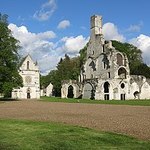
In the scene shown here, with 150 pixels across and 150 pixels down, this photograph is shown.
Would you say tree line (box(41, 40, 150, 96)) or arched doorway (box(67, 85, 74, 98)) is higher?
tree line (box(41, 40, 150, 96))

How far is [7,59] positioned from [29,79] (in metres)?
39.6

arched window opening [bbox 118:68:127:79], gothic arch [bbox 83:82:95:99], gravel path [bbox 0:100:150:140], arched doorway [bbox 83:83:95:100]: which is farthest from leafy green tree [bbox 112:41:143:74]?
gravel path [bbox 0:100:150:140]

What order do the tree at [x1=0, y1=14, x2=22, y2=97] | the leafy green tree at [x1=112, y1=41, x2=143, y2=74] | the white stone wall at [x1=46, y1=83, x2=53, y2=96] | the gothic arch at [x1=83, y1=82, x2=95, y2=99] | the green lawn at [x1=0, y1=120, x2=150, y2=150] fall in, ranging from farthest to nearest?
the white stone wall at [x1=46, y1=83, x2=53, y2=96], the leafy green tree at [x1=112, y1=41, x2=143, y2=74], the gothic arch at [x1=83, y1=82, x2=95, y2=99], the tree at [x1=0, y1=14, x2=22, y2=97], the green lawn at [x1=0, y1=120, x2=150, y2=150]

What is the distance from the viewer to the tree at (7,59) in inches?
2319

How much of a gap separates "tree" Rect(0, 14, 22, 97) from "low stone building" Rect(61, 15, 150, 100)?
941 inches

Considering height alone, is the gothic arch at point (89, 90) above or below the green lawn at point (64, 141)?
above

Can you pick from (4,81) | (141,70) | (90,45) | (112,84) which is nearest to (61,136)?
(4,81)

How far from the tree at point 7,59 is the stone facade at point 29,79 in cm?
3539

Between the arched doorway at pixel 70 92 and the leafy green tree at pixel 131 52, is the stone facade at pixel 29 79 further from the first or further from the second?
the leafy green tree at pixel 131 52

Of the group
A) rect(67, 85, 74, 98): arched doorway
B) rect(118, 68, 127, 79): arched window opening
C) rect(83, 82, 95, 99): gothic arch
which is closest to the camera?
rect(83, 82, 95, 99): gothic arch

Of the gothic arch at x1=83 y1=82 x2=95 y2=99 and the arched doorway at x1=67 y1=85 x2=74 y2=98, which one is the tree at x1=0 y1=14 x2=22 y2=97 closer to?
the gothic arch at x1=83 y1=82 x2=95 y2=99

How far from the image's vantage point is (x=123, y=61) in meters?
81.5

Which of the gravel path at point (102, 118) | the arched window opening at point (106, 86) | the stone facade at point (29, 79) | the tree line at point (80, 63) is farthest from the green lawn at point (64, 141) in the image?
the tree line at point (80, 63)

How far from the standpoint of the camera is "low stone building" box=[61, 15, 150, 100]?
79062mm
